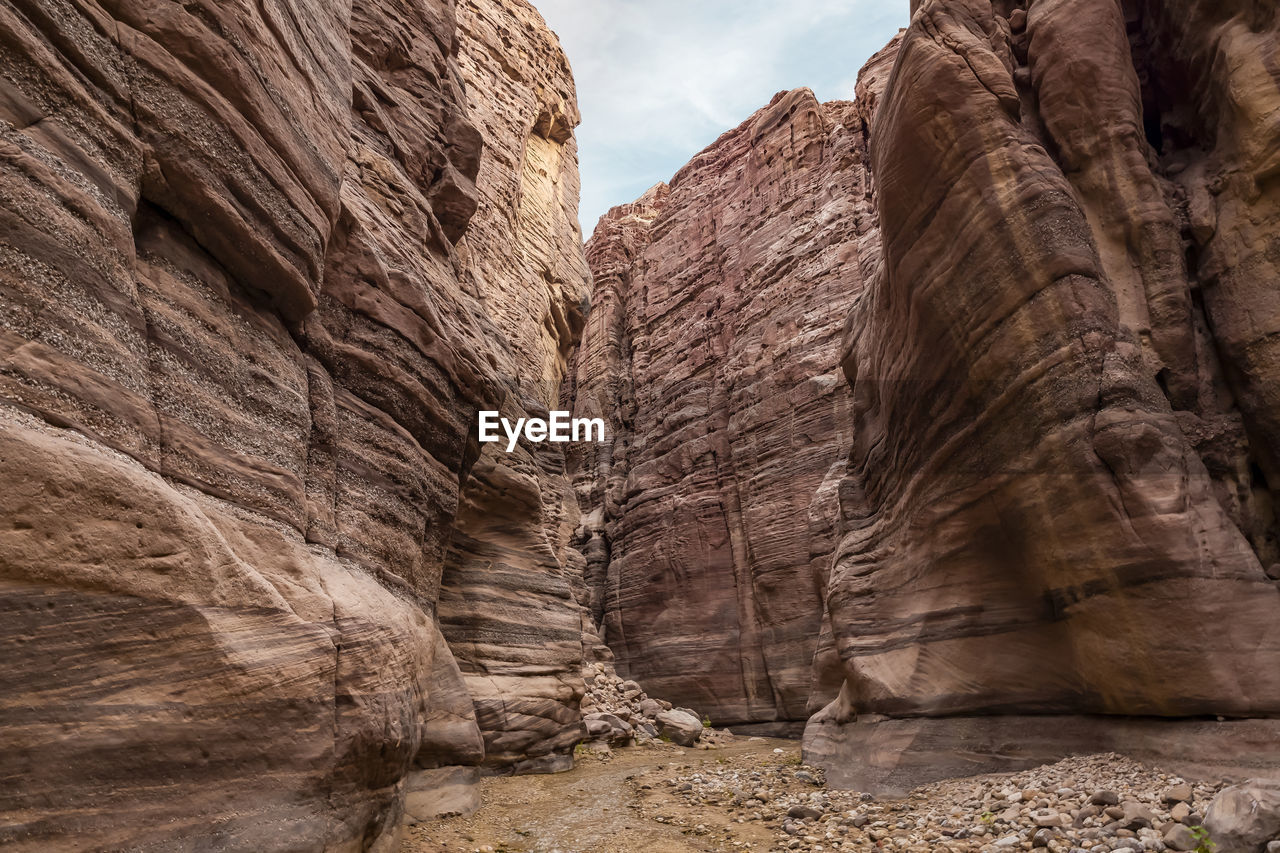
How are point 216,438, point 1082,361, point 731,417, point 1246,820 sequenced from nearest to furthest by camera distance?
point 1246,820
point 216,438
point 1082,361
point 731,417

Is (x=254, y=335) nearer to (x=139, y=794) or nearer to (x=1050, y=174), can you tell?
(x=139, y=794)

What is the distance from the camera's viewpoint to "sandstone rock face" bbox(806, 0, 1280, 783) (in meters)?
6.36

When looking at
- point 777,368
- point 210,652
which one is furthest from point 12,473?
point 777,368

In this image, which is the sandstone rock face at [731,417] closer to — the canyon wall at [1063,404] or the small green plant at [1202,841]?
the canyon wall at [1063,404]

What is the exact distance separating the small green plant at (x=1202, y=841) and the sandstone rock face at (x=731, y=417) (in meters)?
14.3

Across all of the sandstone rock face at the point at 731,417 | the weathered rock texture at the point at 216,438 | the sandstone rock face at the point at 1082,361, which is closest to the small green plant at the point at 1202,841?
the sandstone rock face at the point at 1082,361

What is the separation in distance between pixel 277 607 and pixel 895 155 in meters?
8.40

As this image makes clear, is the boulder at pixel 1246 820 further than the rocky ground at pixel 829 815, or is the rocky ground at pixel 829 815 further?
the rocky ground at pixel 829 815

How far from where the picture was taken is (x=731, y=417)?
2573 centimetres

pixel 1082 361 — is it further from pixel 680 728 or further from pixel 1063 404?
pixel 680 728

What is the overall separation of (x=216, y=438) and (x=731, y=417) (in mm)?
21634

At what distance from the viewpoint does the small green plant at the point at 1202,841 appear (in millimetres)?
4531

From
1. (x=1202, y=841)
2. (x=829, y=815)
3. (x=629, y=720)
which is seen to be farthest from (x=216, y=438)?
(x=629, y=720)

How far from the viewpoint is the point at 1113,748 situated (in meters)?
6.55
